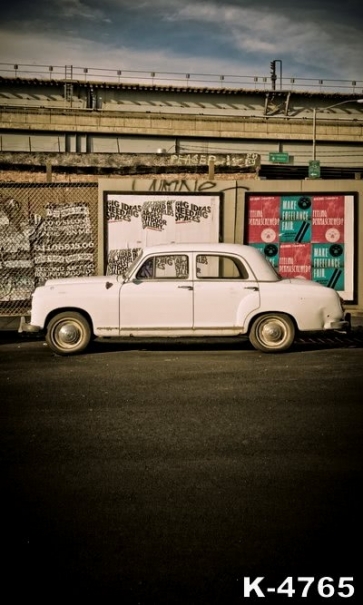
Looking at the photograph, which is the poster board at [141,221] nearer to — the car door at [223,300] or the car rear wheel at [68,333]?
the car rear wheel at [68,333]

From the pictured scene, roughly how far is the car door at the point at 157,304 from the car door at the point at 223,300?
13cm

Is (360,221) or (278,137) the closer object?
(360,221)

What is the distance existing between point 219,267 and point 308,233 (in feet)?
18.1

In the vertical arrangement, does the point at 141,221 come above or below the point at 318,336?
above

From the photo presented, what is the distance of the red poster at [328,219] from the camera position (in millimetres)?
14898

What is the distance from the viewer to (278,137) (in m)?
52.2

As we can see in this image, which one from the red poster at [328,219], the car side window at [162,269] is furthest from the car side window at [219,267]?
the red poster at [328,219]

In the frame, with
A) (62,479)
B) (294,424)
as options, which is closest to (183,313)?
(294,424)

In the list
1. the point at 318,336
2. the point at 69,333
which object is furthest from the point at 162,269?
the point at 318,336

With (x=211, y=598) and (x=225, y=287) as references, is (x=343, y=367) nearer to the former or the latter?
(x=225, y=287)

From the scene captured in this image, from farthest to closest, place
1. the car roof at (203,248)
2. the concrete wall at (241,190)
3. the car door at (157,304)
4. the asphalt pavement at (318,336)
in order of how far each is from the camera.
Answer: the concrete wall at (241,190)
the asphalt pavement at (318,336)
the car roof at (203,248)
the car door at (157,304)

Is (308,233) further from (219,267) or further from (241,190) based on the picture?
(219,267)

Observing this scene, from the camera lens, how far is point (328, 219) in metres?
14.9

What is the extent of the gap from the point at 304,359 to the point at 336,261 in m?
6.15
